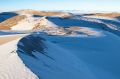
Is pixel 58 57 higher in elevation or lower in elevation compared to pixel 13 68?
lower

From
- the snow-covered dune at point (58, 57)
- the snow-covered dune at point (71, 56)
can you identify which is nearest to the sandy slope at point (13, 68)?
the snow-covered dune at point (58, 57)

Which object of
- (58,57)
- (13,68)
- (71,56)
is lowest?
(71,56)

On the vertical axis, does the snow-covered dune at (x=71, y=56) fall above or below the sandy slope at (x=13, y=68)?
below

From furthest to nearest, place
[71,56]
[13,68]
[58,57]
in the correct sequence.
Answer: [71,56], [58,57], [13,68]

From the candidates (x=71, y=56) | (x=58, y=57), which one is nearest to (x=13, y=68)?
(x=58, y=57)

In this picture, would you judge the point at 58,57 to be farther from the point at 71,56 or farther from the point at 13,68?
the point at 13,68

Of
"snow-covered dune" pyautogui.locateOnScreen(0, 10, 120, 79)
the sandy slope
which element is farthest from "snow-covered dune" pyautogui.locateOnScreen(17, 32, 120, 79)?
the sandy slope

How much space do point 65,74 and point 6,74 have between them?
561 centimetres

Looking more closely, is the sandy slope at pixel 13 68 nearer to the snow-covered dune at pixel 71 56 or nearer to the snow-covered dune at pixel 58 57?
the snow-covered dune at pixel 58 57

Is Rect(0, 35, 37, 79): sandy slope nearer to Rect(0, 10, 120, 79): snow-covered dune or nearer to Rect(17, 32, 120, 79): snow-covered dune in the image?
Rect(0, 10, 120, 79): snow-covered dune

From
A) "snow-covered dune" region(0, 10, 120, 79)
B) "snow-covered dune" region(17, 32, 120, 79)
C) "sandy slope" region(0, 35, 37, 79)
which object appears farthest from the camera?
"snow-covered dune" region(17, 32, 120, 79)

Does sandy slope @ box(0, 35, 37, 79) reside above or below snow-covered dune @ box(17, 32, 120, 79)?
above

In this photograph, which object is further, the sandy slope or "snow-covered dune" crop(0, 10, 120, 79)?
"snow-covered dune" crop(0, 10, 120, 79)

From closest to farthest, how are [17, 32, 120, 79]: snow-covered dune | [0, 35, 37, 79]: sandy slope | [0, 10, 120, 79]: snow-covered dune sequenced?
1. [0, 35, 37, 79]: sandy slope
2. [0, 10, 120, 79]: snow-covered dune
3. [17, 32, 120, 79]: snow-covered dune
